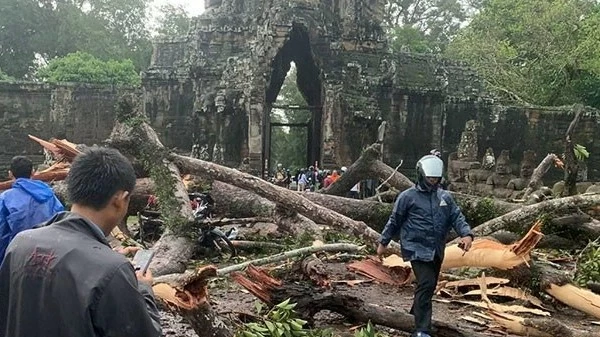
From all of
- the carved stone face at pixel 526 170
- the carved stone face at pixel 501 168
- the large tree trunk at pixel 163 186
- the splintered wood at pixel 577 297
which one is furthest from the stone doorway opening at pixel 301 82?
the splintered wood at pixel 577 297

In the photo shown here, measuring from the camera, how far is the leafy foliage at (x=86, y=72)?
33.3 meters

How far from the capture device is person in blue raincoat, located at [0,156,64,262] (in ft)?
14.5

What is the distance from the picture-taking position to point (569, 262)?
886 centimetres

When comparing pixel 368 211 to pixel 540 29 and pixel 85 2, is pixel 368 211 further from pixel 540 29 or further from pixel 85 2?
pixel 85 2

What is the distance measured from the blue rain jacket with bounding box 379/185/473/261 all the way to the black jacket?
3.53 metres

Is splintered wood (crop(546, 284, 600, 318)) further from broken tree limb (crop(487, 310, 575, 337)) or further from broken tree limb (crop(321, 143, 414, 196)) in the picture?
broken tree limb (crop(321, 143, 414, 196))

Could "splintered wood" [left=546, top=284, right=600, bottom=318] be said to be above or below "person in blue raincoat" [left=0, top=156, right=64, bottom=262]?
below

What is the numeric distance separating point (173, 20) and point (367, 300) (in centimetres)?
4895

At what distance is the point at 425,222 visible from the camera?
5.55m

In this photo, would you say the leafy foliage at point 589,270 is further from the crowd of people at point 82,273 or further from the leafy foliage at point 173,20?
the leafy foliage at point 173,20

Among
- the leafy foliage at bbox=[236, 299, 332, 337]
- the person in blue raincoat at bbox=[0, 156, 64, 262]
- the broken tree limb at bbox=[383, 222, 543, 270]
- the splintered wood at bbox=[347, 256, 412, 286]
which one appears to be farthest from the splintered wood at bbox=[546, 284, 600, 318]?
the person in blue raincoat at bbox=[0, 156, 64, 262]

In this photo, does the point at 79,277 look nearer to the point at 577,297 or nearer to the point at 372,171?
the point at 577,297

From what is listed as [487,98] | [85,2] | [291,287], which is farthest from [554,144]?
[85,2]

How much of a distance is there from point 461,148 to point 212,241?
14763 millimetres
